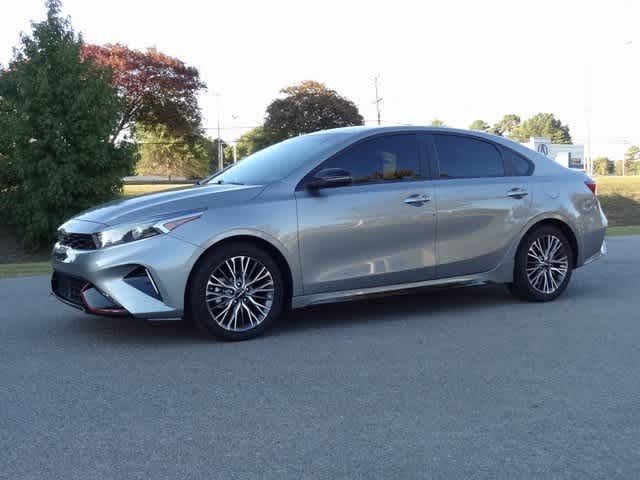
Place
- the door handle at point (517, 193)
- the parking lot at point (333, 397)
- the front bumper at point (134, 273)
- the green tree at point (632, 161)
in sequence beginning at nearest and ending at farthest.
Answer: the parking lot at point (333, 397)
the front bumper at point (134, 273)
the door handle at point (517, 193)
the green tree at point (632, 161)

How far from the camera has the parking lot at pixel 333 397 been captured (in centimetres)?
334

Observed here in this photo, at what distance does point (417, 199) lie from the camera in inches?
257

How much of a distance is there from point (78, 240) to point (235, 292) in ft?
4.21

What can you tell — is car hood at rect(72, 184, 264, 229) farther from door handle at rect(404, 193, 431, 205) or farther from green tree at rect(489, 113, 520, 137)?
green tree at rect(489, 113, 520, 137)

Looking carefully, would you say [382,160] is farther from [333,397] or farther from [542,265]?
[333,397]

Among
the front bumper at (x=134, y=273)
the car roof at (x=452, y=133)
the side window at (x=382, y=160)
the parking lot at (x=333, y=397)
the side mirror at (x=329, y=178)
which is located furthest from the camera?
the car roof at (x=452, y=133)

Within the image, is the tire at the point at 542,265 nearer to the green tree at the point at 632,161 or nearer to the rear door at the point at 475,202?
the rear door at the point at 475,202

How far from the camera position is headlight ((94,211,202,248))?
5523 millimetres

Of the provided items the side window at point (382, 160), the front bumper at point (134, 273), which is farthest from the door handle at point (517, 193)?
the front bumper at point (134, 273)

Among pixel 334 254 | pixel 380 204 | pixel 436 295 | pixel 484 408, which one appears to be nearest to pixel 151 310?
pixel 334 254

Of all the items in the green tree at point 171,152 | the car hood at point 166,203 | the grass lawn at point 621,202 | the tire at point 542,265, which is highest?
the green tree at point 171,152

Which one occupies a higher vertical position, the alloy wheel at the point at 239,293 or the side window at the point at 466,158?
the side window at the point at 466,158

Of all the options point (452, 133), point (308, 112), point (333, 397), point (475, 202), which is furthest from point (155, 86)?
point (333, 397)

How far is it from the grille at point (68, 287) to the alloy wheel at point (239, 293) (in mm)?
977
